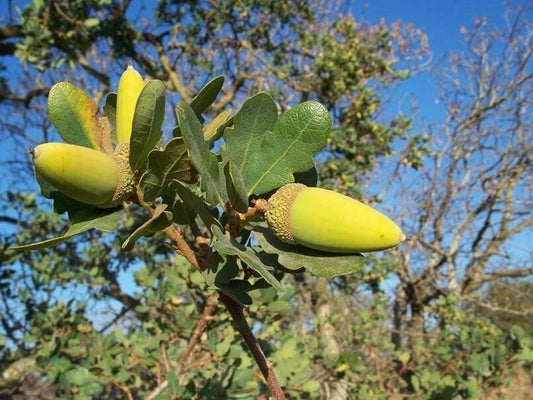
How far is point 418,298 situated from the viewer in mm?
8617

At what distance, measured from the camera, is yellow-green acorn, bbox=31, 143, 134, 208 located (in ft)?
1.69

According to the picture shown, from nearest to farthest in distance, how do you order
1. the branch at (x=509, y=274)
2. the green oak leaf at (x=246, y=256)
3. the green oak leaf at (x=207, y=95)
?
the green oak leaf at (x=246, y=256), the green oak leaf at (x=207, y=95), the branch at (x=509, y=274)

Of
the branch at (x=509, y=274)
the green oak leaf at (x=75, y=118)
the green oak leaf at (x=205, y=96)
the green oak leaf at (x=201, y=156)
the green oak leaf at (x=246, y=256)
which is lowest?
the green oak leaf at (x=246, y=256)

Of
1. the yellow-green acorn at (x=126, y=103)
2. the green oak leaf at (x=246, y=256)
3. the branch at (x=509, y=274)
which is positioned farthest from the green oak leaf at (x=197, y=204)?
the branch at (x=509, y=274)

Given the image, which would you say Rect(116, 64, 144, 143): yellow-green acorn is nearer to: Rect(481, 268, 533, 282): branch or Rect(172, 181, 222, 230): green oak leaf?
Rect(172, 181, 222, 230): green oak leaf

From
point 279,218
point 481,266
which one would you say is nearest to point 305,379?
point 279,218

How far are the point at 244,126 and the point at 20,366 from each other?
3550 millimetres

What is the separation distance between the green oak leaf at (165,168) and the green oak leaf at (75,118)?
0.08 m

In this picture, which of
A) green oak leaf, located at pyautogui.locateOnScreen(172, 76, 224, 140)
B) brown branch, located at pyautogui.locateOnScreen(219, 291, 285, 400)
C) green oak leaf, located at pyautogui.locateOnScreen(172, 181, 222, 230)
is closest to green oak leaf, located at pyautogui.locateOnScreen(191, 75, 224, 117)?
green oak leaf, located at pyautogui.locateOnScreen(172, 76, 224, 140)

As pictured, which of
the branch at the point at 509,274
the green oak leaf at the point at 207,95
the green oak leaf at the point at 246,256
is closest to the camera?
the green oak leaf at the point at 246,256

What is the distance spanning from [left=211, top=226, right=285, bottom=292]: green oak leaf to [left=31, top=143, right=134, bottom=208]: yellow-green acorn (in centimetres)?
13

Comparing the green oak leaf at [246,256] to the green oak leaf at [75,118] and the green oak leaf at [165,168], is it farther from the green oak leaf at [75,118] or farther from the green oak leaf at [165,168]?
the green oak leaf at [75,118]

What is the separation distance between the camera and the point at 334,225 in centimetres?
54

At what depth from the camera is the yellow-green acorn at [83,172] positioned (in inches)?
20.3
